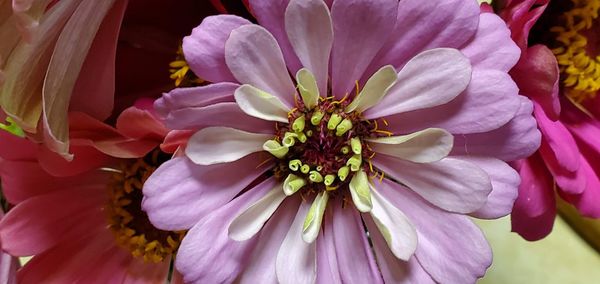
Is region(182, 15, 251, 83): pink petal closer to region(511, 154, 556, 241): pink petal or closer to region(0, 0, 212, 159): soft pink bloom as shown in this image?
region(0, 0, 212, 159): soft pink bloom

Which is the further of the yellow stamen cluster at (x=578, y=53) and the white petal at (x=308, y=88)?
the yellow stamen cluster at (x=578, y=53)

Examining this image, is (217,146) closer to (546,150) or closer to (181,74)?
(181,74)

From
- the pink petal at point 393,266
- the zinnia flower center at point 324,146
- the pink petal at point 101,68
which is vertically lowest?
the pink petal at point 393,266

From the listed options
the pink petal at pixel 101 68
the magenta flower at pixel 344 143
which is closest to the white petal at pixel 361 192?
the magenta flower at pixel 344 143

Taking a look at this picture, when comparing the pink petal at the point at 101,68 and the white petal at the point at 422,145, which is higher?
the pink petal at the point at 101,68

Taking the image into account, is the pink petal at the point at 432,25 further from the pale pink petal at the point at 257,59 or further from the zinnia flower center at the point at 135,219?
the zinnia flower center at the point at 135,219

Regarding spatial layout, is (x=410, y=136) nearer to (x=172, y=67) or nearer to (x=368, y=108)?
(x=368, y=108)
